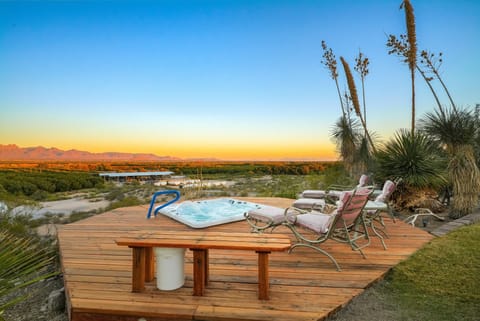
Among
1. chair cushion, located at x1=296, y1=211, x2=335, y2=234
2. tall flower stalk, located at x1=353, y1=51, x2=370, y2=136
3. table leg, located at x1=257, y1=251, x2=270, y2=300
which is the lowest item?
table leg, located at x1=257, y1=251, x2=270, y2=300

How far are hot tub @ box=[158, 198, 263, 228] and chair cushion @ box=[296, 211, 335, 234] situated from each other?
181cm

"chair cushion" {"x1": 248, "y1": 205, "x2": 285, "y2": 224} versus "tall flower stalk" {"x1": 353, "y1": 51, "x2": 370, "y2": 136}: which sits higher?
"tall flower stalk" {"x1": 353, "y1": 51, "x2": 370, "y2": 136}

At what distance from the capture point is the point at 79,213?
7.84 meters

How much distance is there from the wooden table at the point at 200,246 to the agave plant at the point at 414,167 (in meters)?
5.59

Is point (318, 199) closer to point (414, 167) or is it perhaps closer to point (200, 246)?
point (414, 167)

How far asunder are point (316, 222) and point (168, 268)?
6.36 feet

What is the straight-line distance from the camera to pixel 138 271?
2527mm

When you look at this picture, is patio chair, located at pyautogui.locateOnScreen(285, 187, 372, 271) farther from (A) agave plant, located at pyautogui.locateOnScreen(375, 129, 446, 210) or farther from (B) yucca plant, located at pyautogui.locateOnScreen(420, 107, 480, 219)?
(B) yucca plant, located at pyautogui.locateOnScreen(420, 107, 480, 219)

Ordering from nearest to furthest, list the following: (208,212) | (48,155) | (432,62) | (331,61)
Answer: (208,212) → (432,62) → (331,61) → (48,155)

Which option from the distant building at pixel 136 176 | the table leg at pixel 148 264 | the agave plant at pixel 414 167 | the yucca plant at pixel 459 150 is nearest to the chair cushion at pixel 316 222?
the table leg at pixel 148 264

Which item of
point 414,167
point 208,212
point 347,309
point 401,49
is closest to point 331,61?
point 401,49

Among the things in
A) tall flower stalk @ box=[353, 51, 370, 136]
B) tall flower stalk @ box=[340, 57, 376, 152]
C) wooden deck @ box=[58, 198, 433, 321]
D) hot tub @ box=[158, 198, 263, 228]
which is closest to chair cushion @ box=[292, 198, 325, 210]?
hot tub @ box=[158, 198, 263, 228]

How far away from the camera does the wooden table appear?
7.83 ft

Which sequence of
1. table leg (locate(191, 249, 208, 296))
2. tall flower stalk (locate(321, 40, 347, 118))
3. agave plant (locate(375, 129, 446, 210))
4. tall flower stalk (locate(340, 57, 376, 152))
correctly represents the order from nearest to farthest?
table leg (locate(191, 249, 208, 296)) → agave plant (locate(375, 129, 446, 210)) → tall flower stalk (locate(340, 57, 376, 152)) → tall flower stalk (locate(321, 40, 347, 118))
